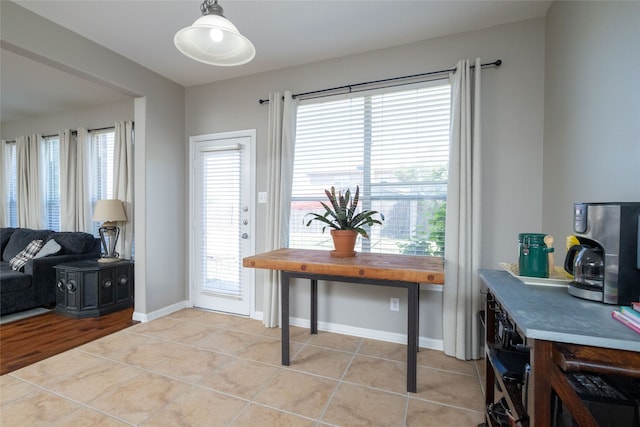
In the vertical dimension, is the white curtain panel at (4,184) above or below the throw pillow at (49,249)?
above

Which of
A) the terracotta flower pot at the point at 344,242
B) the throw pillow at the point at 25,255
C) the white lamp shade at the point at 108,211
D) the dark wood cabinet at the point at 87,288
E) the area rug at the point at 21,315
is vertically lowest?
the area rug at the point at 21,315

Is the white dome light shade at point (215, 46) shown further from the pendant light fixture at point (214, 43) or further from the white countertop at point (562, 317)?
the white countertop at point (562, 317)

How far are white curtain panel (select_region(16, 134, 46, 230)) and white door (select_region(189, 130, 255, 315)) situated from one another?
10.0ft

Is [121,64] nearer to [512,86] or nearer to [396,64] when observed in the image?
[396,64]

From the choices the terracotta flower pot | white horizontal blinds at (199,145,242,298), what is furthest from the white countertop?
white horizontal blinds at (199,145,242,298)

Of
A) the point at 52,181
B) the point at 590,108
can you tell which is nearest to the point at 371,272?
the point at 590,108

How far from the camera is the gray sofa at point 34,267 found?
324cm

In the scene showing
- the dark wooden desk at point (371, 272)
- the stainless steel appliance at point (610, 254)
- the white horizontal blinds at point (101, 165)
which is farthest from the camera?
the white horizontal blinds at point (101, 165)

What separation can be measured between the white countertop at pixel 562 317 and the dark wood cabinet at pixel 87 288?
3.96 metres

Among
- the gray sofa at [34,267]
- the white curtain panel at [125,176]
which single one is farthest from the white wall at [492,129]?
the gray sofa at [34,267]

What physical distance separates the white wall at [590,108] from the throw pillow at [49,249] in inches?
211

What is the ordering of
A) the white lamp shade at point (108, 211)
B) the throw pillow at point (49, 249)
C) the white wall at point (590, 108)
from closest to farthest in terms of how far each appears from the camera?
the white wall at point (590, 108)
the white lamp shade at point (108, 211)
the throw pillow at point (49, 249)

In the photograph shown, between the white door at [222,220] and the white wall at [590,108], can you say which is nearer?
the white wall at [590,108]

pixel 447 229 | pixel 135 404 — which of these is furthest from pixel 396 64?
pixel 135 404
